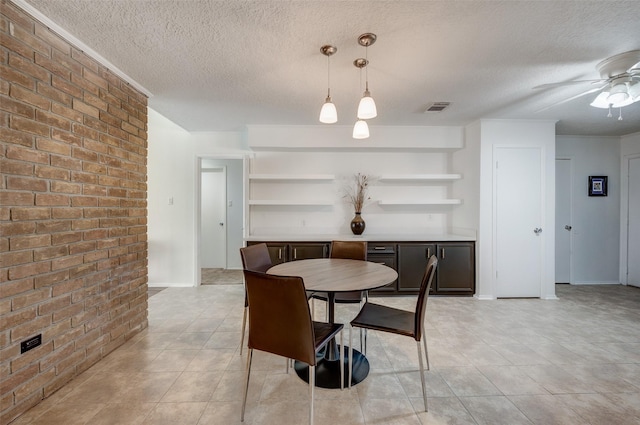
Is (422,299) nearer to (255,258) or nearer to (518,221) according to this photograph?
(255,258)

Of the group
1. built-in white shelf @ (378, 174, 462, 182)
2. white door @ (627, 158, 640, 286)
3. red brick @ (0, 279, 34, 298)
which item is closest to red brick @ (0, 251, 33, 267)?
red brick @ (0, 279, 34, 298)

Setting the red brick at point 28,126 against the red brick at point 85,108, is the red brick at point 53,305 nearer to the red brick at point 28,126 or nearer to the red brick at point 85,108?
the red brick at point 28,126

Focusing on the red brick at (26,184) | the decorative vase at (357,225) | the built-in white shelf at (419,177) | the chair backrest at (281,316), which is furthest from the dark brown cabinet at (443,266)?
the red brick at (26,184)

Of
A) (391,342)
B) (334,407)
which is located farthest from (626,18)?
(334,407)

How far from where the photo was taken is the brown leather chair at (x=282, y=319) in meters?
1.40

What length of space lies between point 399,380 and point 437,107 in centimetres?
288

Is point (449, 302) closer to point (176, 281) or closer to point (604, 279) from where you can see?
point (604, 279)

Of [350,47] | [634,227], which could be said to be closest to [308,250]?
[350,47]

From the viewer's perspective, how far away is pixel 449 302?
366 cm

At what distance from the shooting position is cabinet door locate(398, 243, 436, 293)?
3.85 metres

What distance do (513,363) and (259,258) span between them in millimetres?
2273

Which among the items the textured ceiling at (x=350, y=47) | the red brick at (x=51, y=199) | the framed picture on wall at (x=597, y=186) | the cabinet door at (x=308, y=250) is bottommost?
the cabinet door at (x=308, y=250)

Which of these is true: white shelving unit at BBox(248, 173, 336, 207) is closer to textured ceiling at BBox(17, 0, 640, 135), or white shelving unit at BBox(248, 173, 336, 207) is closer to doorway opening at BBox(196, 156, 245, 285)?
textured ceiling at BBox(17, 0, 640, 135)

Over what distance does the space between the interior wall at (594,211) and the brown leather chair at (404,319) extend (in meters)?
4.38
